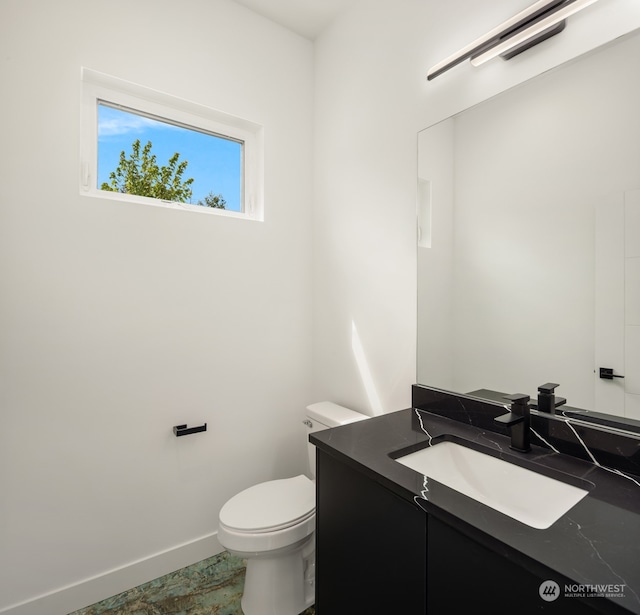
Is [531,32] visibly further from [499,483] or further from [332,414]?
[332,414]

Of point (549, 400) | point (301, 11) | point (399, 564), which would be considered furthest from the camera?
point (301, 11)

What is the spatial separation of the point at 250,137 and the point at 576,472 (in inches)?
78.7

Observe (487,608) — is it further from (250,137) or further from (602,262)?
(250,137)

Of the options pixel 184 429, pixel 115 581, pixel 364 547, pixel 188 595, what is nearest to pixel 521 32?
pixel 364 547

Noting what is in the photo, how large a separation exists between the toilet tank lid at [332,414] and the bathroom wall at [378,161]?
0.07 m

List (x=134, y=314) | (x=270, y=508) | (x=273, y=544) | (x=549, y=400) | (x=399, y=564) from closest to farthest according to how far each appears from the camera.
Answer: (x=399, y=564), (x=549, y=400), (x=273, y=544), (x=270, y=508), (x=134, y=314)

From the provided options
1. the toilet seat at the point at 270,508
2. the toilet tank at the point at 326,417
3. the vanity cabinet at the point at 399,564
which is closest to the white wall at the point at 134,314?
the toilet tank at the point at 326,417

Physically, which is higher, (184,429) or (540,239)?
(540,239)

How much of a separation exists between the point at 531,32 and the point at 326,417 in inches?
63.0

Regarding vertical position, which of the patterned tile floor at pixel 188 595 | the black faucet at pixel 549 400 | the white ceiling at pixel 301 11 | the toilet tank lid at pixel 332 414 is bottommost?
the patterned tile floor at pixel 188 595

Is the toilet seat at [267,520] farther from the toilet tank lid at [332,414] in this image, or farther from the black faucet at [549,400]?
the black faucet at [549,400]

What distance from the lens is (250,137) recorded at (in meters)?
2.00

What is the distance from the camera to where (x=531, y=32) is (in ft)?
3.54

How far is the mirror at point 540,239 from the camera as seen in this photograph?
98 cm
